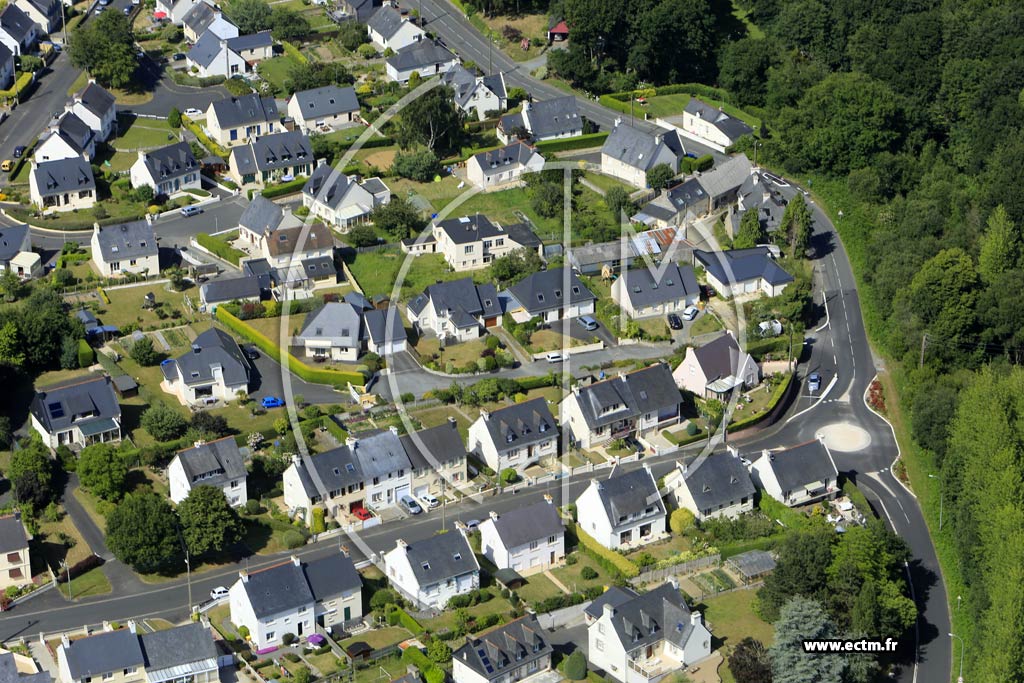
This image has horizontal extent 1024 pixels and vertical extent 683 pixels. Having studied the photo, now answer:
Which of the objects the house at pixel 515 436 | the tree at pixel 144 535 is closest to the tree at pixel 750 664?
the house at pixel 515 436

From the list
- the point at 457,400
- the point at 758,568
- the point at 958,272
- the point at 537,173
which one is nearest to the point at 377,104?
the point at 537,173

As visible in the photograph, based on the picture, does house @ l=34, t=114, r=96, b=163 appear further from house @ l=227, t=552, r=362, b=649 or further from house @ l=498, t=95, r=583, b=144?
house @ l=227, t=552, r=362, b=649

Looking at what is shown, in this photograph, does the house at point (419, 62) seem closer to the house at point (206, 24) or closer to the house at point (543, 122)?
the house at point (543, 122)

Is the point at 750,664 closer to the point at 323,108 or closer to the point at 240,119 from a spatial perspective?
the point at 323,108

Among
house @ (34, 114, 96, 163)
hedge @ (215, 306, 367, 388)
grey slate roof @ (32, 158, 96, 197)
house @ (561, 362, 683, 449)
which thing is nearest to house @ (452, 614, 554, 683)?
house @ (561, 362, 683, 449)

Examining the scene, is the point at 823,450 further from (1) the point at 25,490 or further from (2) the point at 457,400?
(1) the point at 25,490

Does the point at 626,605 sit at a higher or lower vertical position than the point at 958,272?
lower

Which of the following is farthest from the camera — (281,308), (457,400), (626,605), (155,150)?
(155,150)
